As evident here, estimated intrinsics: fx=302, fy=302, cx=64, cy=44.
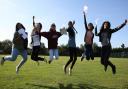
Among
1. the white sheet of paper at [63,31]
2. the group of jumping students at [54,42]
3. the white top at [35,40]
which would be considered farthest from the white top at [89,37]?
the white top at [35,40]

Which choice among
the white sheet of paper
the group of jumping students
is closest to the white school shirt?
the group of jumping students

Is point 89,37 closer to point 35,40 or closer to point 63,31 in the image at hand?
point 63,31

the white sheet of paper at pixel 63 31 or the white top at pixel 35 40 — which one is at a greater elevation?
the white sheet of paper at pixel 63 31

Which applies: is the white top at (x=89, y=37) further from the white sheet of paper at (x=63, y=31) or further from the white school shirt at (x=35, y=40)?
the white school shirt at (x=35, y=40)

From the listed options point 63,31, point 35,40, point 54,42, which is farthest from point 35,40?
point 63,31

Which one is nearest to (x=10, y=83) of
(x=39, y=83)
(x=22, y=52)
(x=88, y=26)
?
(x=39, y=83)

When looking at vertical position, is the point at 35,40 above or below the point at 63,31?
below

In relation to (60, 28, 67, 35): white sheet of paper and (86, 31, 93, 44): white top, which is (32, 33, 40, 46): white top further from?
(86, 31, 93, 44): white top

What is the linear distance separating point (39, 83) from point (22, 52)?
2450 millimetres

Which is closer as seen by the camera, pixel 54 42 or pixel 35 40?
pixel 35 40

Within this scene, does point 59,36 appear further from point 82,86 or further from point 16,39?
point 82,86

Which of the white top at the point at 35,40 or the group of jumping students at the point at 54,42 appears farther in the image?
the white top at the point at 35,40

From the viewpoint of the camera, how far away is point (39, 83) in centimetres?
1438

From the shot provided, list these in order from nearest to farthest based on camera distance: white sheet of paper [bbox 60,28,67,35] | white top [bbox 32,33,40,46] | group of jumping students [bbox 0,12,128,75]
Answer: group of jumping students [bbox 0,12,128,75]
white top [bbox 32,33,40,46]
white sheet of paper [bbox 60,28,67,35]
